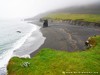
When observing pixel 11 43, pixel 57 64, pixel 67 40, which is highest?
pixel 57 64

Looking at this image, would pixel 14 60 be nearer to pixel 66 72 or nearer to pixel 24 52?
pixel 66 72

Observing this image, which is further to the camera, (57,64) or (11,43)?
(11,43)

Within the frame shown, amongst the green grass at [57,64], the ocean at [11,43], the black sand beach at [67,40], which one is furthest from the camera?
the black sand beach at [67,40]

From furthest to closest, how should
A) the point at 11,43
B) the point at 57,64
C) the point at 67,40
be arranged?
1. the point at 11,43
2. the point at 67,40
3. the point at 57,64

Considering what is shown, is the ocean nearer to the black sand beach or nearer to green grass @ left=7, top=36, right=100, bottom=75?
the black sand beach

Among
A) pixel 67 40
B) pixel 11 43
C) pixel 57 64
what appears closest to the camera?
pixel 57 64

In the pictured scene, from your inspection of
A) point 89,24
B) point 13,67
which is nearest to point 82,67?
point 13,67

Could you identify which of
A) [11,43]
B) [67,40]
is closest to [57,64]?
[67,40]

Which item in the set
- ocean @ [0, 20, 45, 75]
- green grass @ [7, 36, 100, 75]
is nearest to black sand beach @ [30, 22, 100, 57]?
ocean @ [0, 20, 45, 75]

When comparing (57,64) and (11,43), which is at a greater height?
(57,64)

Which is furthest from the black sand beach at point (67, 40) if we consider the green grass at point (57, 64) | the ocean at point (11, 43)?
the green grass at point (57, 64)

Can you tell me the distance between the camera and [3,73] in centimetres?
2683

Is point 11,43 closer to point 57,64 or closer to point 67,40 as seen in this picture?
point 67,40

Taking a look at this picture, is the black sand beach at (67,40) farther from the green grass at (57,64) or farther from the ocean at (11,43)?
the green grass at (57,64)
